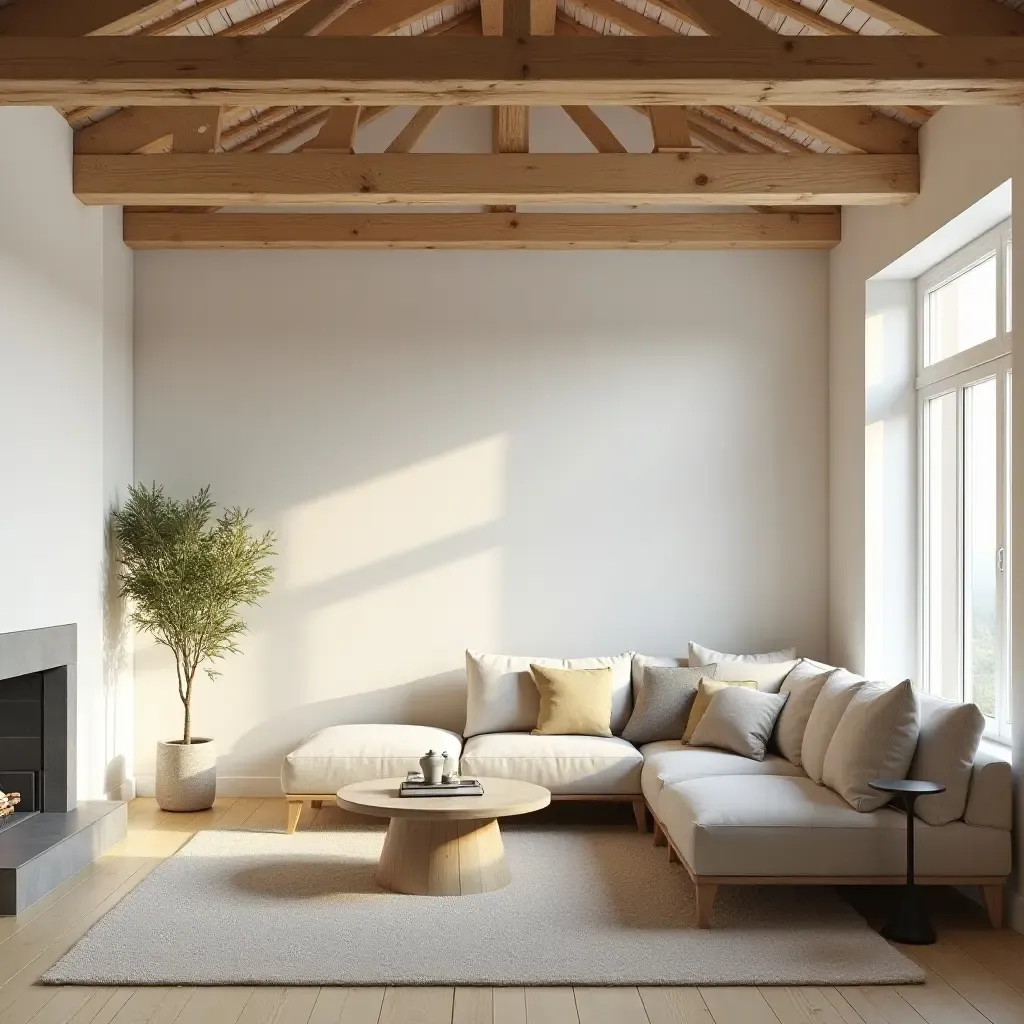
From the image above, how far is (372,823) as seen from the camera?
20.2 ft

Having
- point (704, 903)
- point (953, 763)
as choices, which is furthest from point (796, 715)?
point (704, 903)

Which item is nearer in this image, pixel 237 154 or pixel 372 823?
pixel 237 154

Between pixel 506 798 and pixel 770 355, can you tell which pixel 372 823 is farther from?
pixel 770 355

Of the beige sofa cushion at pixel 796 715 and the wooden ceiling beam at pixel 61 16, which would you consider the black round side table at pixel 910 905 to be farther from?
the wooden ceiling beam at pixel 61 16

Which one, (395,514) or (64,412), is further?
(395,514)

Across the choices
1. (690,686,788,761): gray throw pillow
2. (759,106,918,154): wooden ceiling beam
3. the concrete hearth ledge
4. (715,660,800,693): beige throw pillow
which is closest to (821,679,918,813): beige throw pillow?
(690,686,788,761): gray throw pillow

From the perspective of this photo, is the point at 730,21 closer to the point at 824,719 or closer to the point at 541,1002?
the point at 824,719

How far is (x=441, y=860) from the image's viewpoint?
4805 millimetres

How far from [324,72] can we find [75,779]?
11.5 feet

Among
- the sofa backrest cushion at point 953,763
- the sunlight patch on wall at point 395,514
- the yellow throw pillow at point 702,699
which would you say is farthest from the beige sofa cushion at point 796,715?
the sunlight patch on wall at point 395,514

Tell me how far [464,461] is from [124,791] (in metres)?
2.63

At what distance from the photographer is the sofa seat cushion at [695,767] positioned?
5395 millimetres

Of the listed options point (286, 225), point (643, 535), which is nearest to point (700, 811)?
point (643, 535)

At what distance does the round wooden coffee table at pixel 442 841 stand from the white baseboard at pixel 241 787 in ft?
6.78
